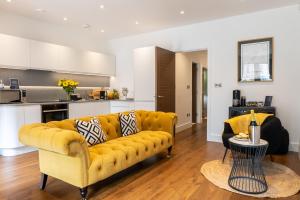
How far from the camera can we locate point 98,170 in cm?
232

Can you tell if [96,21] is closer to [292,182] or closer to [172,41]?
[172,41]

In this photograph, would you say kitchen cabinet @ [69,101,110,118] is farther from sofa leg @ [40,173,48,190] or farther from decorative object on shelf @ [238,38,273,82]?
decorative object on shelf @ [238,38,273,82]

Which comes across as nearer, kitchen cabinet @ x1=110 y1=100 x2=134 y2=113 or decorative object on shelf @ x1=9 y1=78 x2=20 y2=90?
decorative object on shelf @ x1=9 y1=78 x2=20 y2=90

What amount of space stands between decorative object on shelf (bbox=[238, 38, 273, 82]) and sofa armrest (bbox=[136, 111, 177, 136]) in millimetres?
1873

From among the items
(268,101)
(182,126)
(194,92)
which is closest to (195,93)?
(194,92)

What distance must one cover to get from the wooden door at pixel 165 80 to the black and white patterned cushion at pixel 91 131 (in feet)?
7.21

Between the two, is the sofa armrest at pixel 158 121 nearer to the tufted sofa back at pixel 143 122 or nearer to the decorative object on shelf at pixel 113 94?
the tufted sofa back at pixel 143 122

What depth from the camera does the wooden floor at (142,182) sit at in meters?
2.40

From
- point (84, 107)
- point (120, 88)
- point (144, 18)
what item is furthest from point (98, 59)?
point (144, 18)

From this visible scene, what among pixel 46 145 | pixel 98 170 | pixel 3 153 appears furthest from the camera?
pixel 3 153

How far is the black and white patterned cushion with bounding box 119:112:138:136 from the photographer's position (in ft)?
11.5

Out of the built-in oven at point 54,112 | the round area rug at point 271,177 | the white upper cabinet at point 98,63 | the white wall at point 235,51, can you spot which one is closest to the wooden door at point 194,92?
the white wall at point 235,51

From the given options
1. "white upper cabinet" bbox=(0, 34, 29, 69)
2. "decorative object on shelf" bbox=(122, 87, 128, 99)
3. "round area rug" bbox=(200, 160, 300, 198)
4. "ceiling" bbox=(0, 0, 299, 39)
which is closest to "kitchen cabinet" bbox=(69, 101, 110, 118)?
"decorative object on shelf" bbox=(122, 87, 128, 99)

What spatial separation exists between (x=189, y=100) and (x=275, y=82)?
111 inches
